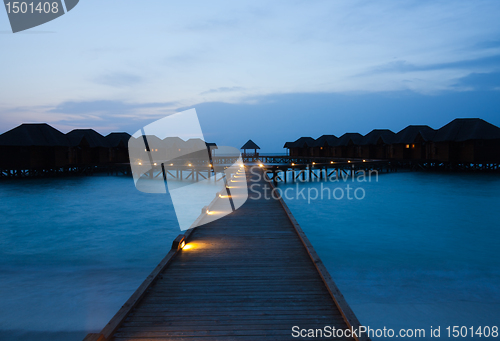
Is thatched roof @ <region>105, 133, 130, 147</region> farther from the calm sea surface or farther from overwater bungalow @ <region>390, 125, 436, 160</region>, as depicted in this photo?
overwater bungalow @ <region>390, 125, 436, 160</region>

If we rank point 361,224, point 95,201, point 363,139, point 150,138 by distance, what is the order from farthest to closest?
point 150,138
point 363,139
point 95,201
point 361,224

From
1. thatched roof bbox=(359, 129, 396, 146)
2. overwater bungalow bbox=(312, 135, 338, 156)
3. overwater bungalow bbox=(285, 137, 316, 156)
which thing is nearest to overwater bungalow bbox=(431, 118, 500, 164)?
thatched roof bbox=(359, 129, 396, 146)

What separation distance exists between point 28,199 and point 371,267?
22378 millimetres

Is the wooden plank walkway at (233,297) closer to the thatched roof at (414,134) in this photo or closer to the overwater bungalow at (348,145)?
the thatched roof at (414,134)

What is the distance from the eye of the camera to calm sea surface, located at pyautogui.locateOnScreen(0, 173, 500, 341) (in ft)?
20.4

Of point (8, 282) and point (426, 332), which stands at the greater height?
point (8, 282)

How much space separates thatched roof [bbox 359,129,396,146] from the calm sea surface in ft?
67.3

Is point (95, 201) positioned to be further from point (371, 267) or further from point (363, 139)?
point (363, 139)

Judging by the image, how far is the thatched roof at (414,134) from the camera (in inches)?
1411

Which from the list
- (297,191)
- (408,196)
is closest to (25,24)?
(297,191)

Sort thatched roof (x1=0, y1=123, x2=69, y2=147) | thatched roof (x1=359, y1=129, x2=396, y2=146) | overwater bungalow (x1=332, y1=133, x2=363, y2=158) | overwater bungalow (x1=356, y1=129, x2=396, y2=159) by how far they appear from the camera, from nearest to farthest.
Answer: thatched roof (x1=0, y1=123, x2=69, y2=147)
thatched roof (x1=359, y1=129, x2=396, y2=146)
overwater bungalow (x1=356, y1=129, x2=396, y2=159)
overwater bungalow (x1=332, y1=133, x2=363, y2=158)

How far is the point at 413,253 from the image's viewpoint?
9.93 m

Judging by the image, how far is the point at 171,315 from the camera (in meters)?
3.90

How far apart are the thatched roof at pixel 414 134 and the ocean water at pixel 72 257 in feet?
104
